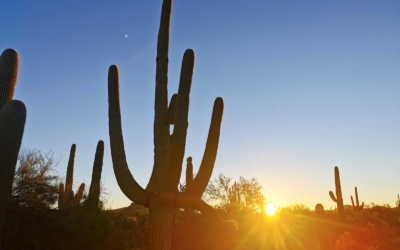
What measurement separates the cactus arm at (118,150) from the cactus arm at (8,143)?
2.36m

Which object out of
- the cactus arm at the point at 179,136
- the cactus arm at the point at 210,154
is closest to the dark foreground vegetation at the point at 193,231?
the cactus arm at the point at 179,136

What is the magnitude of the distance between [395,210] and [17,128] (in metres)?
32.4

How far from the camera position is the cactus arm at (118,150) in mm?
9781

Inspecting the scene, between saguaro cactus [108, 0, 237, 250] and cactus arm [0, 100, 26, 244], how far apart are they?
2.45 m

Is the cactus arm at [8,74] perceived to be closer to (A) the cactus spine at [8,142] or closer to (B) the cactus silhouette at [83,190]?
(A) the cactus spine at [8,142]

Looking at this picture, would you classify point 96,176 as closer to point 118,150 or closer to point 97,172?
point 97,172

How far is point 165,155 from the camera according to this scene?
33.3 feet

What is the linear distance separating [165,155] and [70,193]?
5.23 m

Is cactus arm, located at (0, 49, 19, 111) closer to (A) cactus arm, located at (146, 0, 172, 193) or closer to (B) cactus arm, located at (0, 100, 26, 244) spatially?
(B) cactus arm, located at (0, 100, 26, 244)

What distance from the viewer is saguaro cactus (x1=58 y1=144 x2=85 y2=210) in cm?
1227

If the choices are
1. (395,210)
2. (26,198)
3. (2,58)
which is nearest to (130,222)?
(26,198)

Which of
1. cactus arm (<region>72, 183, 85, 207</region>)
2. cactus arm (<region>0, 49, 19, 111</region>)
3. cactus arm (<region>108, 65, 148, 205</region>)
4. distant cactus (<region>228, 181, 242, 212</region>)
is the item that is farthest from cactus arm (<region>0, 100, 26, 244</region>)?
distant cactus (<region>228, 181, 242, 212</region>)

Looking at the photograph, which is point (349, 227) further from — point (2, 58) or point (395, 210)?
point (2, 58)

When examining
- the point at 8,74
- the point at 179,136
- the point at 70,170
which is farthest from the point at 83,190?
the point at 179,136
